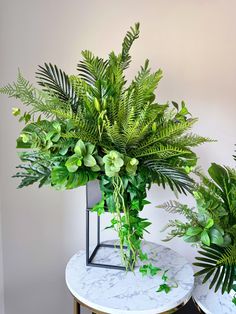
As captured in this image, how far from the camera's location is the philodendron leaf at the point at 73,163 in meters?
0.84

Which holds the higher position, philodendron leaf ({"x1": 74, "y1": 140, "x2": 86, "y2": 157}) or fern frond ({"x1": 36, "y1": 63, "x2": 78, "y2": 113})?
fern frond ({"x1": 36, "y1": 63, "x2": 78, "y2": 113})

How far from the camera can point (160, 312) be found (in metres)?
0.93

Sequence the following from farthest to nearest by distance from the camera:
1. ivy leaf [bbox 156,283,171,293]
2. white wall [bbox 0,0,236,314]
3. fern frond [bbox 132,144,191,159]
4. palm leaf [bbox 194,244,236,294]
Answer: white wall [bbox 0,0,236,314]
ivy leaf [bbox 156,283,171,293]
fern frond [bbox 132,144,191,159]
palm leaf [bbox 194,244,236,294]

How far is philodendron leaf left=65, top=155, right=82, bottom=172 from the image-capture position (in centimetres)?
84

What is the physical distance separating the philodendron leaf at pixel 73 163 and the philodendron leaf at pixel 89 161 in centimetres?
2

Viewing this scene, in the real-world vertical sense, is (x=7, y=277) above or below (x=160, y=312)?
below

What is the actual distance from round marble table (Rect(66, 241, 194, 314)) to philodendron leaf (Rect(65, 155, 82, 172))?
0.45 m

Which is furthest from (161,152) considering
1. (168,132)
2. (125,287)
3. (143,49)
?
(143,49)

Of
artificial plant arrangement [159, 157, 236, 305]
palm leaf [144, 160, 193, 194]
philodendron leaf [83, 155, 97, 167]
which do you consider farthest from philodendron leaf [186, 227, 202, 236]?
philodendron leaf [83, 155, 97, 167]

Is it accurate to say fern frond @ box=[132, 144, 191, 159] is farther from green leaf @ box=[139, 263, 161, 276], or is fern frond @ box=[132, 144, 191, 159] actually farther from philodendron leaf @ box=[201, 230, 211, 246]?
green leaf @ box=[139, 263, 161, 276]

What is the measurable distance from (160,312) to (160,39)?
1.10 metres

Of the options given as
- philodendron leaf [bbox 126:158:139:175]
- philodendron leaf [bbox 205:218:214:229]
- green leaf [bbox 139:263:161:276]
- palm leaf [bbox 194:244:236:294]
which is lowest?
green leaf [bbox 139:263:161:276]

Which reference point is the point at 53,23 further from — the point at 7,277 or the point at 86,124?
the point at 7,277

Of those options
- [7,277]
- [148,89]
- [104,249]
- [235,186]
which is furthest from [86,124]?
[7,277]
